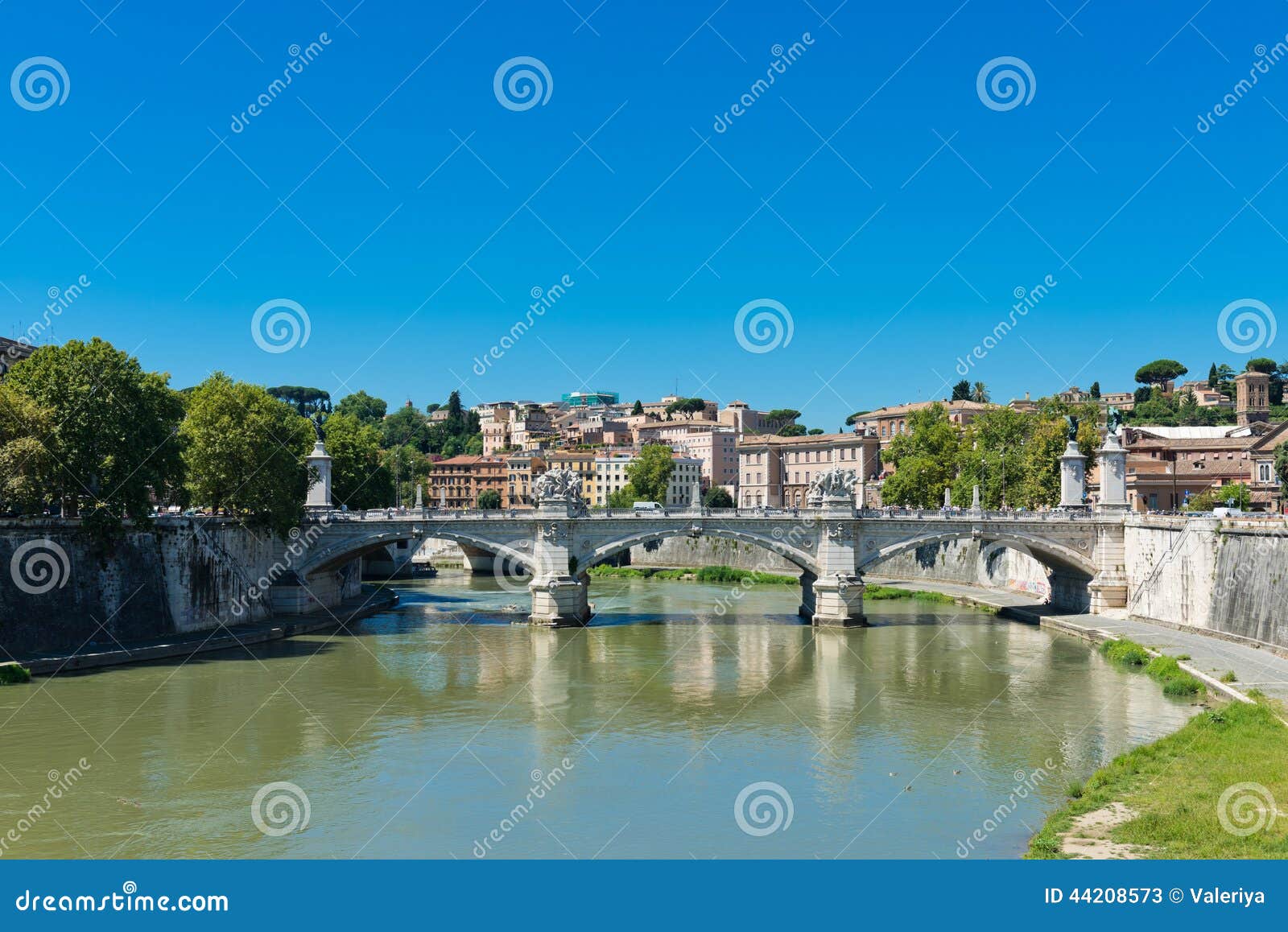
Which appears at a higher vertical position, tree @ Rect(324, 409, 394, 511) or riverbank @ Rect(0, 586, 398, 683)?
tree @ Rect(324, 409, 394, 511)

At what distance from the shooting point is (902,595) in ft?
155

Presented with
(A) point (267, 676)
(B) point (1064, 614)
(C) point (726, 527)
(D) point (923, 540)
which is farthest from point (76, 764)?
(B) point (1064, 614)

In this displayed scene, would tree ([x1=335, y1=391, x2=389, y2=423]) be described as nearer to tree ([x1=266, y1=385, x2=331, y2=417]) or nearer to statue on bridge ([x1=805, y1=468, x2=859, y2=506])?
tree ([x1=266, y1=385, x2=331, y2=417])

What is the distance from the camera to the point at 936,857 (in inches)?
561

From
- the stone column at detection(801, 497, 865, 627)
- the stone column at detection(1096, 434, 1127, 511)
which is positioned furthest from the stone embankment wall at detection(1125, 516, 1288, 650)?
the stone column at detection(801, 497, 865, 627)

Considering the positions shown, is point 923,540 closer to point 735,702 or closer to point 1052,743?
point 735,702

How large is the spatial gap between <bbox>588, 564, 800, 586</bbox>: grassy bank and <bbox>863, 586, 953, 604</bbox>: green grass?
22.0ft

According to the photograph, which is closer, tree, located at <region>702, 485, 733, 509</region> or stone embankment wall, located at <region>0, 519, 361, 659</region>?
stone embankment wall, located at <region>0, 519, 361, 659</region>

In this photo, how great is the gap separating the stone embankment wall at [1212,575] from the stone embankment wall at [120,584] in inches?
1040

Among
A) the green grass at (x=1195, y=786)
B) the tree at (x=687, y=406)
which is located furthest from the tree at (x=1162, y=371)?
the green grass at (x=1195, y=786)

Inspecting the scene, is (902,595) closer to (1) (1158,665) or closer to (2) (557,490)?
(2) (557,490)

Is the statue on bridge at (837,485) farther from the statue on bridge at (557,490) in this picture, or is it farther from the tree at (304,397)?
the tree at (304,397)

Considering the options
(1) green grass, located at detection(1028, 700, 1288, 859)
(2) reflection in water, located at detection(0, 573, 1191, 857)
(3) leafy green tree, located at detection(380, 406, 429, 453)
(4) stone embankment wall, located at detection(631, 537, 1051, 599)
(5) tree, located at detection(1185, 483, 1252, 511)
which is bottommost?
(2) reflection in water, located at detection(0, 573, 1191, 857)

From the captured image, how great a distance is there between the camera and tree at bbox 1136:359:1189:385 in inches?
4294
